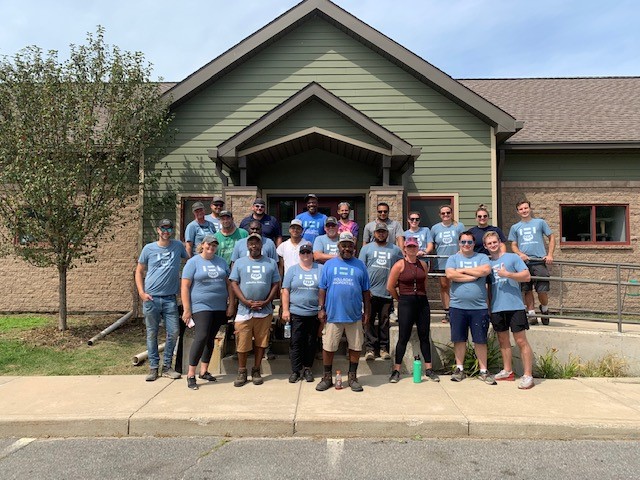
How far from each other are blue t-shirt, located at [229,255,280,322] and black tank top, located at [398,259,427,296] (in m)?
1.59

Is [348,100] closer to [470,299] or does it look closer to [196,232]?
[196,232]

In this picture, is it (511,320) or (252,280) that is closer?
(252,280)

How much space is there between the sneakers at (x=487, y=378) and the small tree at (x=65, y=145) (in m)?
6.94

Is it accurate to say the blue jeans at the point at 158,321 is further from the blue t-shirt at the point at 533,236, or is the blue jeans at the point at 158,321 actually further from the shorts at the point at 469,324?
the blue t-shirt at the point at 533,236

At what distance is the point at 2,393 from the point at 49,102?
4.98m

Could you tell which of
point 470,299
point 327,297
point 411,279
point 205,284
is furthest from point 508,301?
point 205,284

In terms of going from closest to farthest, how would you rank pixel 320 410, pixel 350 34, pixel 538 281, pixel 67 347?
1. pixel 320 410
2. pixel 538 281
3. pixel 67 347
4. pixel 350 34

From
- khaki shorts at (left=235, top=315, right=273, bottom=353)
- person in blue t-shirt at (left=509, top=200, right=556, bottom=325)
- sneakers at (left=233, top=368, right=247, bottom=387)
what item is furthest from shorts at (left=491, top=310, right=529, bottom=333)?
sneakers at (left=233, top=368, right=247, bottom=387)

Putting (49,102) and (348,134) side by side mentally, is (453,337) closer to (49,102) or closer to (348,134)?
(348,134)

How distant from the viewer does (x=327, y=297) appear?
17.3 feet

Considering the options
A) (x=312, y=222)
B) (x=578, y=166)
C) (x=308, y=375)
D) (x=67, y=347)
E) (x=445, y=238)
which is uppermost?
(x=578, y=166)

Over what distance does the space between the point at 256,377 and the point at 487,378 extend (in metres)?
2.88

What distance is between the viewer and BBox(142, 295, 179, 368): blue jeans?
18.5 ft

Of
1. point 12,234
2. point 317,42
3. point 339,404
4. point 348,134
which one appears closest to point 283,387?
point 339,404
